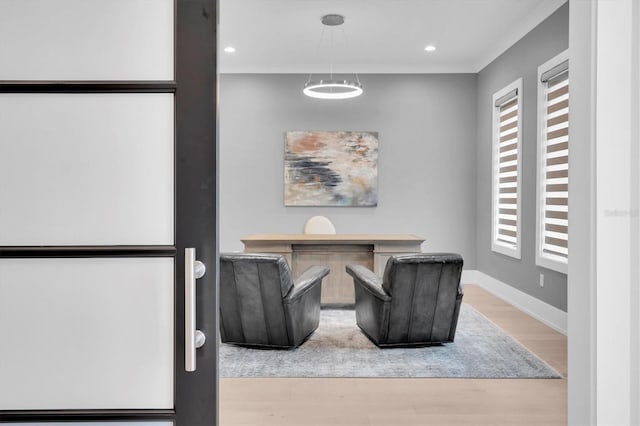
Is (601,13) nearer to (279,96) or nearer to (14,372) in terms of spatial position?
(14,372)

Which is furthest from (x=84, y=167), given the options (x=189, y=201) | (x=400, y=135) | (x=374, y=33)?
(x=400, y=135)

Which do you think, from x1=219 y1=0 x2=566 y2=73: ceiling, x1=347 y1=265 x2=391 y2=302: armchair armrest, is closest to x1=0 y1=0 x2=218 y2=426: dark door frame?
x1=347 y1=265 x2=391 y2=302: armchair armrest

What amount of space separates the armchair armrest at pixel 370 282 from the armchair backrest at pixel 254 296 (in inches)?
23.6

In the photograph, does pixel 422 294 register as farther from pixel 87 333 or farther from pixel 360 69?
pixel 360 69

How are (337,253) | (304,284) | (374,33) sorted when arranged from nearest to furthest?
(304,284) < (337,253) < (374,33)

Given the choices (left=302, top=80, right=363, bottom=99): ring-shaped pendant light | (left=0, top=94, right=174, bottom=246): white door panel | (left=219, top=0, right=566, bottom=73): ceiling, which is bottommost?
(left=0, top=94, right=174, bottom=246): white door panel

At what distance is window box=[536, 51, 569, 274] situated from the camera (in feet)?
13.9

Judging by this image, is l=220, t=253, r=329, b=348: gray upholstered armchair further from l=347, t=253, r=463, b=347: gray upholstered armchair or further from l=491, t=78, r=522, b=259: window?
l=491, t=78, r=522, b=259: window

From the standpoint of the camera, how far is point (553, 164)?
14.6 feet

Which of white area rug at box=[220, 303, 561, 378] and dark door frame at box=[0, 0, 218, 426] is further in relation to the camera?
white area rug at box=[220, 303, 561, 378]

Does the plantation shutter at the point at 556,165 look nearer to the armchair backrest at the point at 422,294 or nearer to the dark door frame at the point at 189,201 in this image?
the armchair backrest at the point at 422,294

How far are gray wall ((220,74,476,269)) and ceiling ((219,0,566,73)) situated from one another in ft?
0.87

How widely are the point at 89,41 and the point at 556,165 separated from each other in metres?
4.22

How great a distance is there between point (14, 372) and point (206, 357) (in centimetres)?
45
